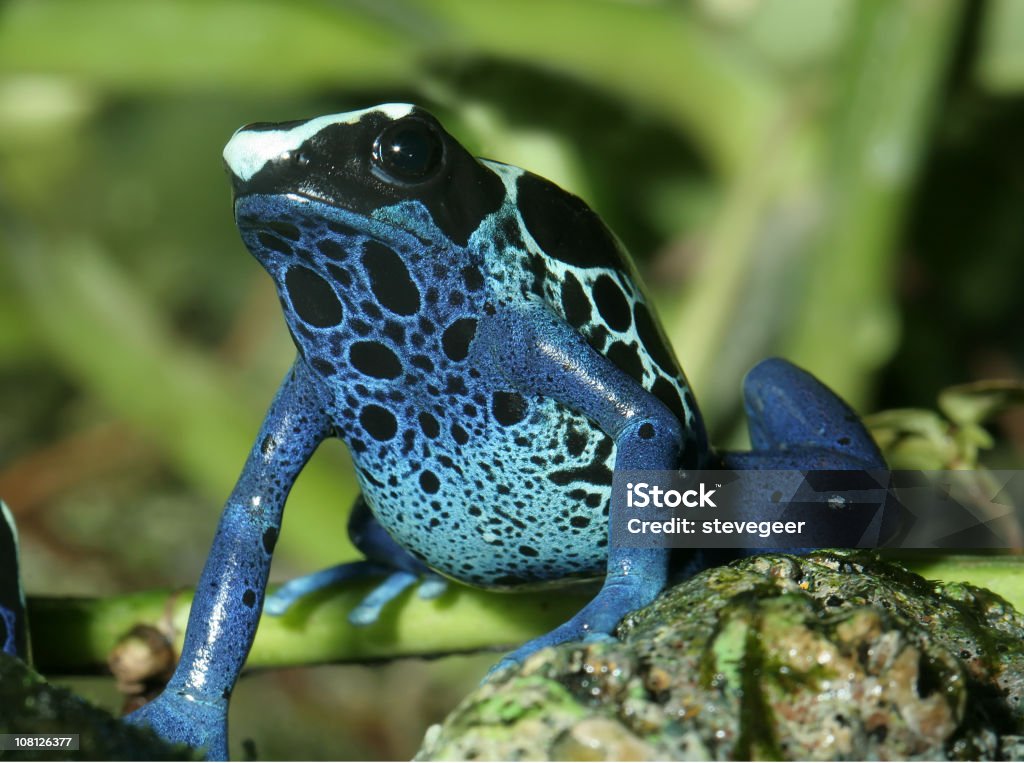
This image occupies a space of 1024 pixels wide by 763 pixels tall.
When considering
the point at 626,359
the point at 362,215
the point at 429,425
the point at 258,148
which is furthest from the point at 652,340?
the point at 258,148

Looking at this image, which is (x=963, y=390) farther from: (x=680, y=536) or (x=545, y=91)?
(x=545, y=91)

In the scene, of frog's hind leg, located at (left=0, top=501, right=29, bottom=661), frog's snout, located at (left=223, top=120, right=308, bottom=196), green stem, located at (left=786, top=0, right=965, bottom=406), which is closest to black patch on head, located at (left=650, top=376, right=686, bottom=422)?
frog's snout, located at (left=223, top=120, right=308, bottom=196)

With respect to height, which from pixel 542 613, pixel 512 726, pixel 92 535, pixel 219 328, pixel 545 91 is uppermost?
pixel 545 91

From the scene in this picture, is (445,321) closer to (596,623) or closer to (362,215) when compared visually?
(362,215)

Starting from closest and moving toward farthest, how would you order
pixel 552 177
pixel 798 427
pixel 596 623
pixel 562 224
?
pixel 596 623 < pixel 562 224 < pixel 798 427 < pixel 552 177

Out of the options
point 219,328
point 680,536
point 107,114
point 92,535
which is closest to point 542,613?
point 680,536
